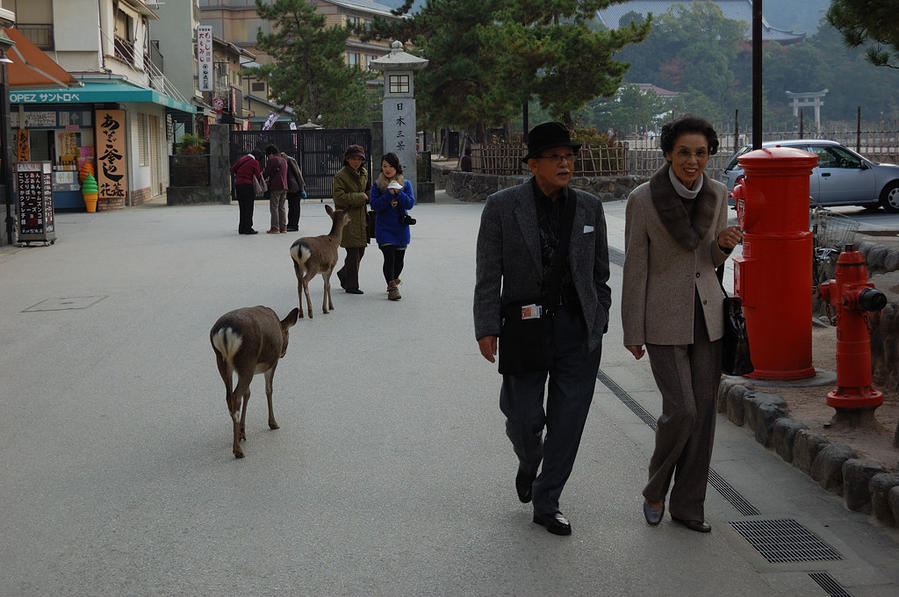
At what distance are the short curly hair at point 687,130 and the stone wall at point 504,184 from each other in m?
23.2

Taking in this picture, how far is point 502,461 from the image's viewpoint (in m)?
6.31

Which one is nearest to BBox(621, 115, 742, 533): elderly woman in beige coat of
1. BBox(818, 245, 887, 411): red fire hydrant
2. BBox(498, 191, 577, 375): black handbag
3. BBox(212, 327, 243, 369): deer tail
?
BBox(498, 191, 577, 375): black handbag

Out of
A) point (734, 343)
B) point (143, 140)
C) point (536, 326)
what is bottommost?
point (734, 343)

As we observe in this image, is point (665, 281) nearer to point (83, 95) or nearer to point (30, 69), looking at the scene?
point (30, 69)

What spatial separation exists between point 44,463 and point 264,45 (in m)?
48.5

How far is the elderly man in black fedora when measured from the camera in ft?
16.2

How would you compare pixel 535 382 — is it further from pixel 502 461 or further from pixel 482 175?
pixel 482 175

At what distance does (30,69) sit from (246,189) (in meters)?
4.75

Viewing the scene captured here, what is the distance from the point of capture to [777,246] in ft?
23.8

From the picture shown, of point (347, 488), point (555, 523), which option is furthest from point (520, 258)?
point (347, 488)

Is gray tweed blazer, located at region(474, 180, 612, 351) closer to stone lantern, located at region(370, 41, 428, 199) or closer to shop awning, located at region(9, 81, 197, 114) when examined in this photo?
shop awning, located at region(9, 81, 197, 114)

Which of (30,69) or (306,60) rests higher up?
(306,60)

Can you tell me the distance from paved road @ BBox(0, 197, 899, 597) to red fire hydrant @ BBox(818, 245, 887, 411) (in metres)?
0.62

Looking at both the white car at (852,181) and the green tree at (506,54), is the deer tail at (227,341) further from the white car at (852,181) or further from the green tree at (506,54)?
the green tree at (506,54)
